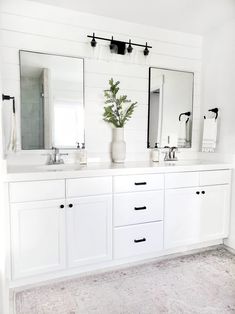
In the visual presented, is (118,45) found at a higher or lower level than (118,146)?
higher

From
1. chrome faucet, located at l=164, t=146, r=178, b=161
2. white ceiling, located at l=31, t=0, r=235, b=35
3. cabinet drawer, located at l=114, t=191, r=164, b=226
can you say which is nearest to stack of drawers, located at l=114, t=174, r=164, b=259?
cabinet drawer, located at l=114, t=191, r=164, b=226

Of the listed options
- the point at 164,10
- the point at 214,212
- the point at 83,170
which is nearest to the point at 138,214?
the point at 83,170

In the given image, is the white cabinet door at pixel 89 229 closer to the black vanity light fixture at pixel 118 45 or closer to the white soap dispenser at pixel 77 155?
the white soap dispenser at pixel 77 155

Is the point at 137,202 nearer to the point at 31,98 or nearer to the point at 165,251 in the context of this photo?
the point at 165,251

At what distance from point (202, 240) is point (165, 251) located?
1.42 ft

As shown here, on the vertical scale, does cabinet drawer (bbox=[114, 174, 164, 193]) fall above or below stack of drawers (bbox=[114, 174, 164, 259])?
above

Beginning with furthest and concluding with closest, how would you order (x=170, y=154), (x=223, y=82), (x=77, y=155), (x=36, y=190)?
(x=170, y=154)
(x=223, y=82)
(x=77, y=155)
(x=36, y=190)

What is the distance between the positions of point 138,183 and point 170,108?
46.5 inches

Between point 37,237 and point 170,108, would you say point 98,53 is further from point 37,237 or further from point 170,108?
point 37,237

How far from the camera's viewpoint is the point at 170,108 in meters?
2.99

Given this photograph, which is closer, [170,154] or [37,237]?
[37,237]

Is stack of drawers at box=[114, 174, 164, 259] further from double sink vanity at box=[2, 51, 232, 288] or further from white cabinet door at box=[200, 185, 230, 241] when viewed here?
white cabinet door at box=[200, 185, 230, 241]

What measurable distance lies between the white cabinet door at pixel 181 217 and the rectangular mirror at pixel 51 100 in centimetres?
111

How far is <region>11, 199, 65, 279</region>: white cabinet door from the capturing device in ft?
6.17
